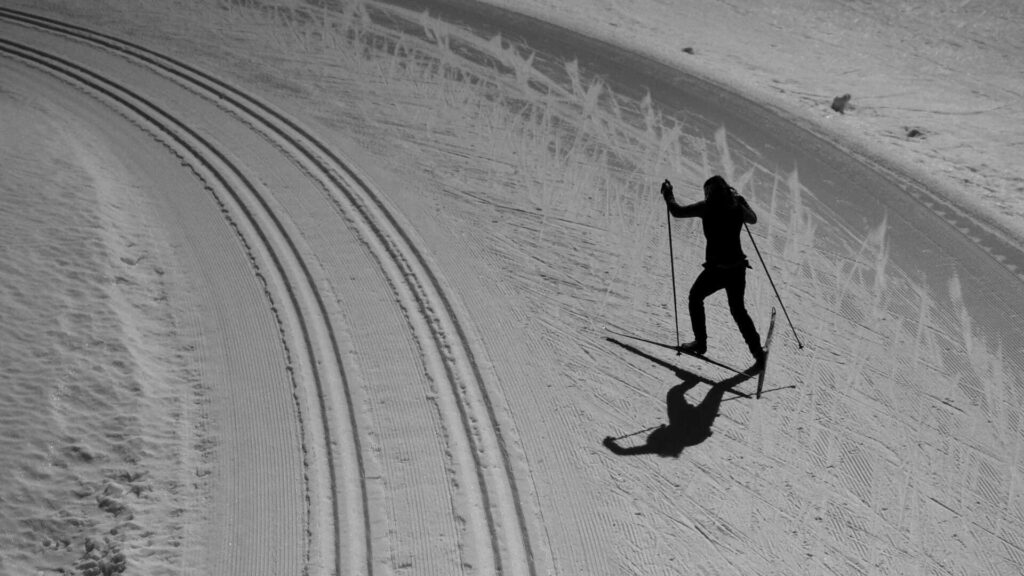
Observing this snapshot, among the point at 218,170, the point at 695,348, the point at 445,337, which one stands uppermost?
the point at 695,348

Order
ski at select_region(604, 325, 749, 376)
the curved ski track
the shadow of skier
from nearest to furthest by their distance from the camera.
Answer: the curved ski track, the shadow of skier, ski at select_region(604, 325, 749, 376)

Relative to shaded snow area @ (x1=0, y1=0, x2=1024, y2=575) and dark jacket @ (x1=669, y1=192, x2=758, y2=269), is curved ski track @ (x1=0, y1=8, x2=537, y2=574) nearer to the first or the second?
shaded snow area @ (x1=0, y1=0, x2=1024, y2=575)

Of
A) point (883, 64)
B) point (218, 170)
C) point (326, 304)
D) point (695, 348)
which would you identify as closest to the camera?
point (695, 348)

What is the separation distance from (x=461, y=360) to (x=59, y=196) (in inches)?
181

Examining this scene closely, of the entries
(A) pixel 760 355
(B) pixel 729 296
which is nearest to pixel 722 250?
(B) pixel 729 296

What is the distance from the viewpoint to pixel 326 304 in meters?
8.03

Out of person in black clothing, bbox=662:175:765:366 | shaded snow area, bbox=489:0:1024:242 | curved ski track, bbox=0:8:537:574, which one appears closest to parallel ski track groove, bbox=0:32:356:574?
curved ski track, bbox=0:8:537:574

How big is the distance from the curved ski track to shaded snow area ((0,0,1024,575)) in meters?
0.03

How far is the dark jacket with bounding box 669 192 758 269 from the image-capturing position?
274 inches

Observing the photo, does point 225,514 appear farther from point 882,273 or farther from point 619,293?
point 882,273

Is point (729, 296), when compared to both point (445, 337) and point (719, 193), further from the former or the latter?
point (445, 337)

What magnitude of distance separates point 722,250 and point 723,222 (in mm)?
247

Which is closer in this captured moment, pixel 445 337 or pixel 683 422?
pixel 683 422

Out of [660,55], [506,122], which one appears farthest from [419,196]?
[660,55]
